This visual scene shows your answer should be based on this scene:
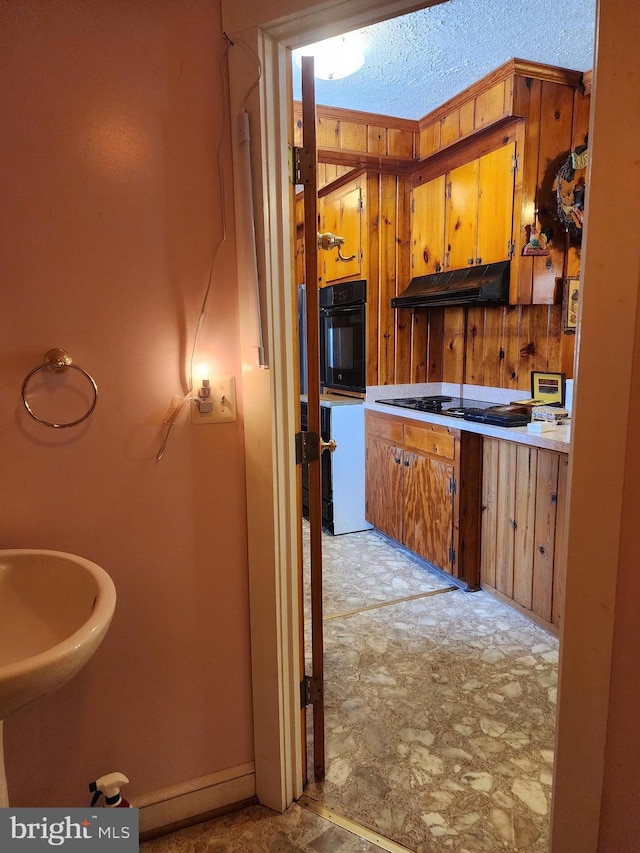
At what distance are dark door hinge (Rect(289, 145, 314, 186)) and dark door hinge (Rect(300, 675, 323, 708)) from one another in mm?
1424

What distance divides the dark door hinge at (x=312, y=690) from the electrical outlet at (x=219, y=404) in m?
0.83

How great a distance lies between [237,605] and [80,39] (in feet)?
4.75

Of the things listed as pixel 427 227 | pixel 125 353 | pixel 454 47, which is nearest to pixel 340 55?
pixel 454 47

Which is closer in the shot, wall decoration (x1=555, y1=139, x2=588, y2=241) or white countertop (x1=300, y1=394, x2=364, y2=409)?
wall decoration (x1=555, y1=139, x2=588, y2=241)

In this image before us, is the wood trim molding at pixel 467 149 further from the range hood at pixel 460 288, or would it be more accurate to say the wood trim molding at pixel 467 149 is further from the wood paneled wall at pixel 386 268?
the range hood at pixel 460 288

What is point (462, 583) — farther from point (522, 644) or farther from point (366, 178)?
point (366, 178)

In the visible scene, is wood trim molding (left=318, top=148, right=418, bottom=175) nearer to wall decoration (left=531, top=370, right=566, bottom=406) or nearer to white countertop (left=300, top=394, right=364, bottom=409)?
white countertop (left=300, top=394, right=364, bottom=409)

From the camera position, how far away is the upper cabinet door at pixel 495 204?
2691mm

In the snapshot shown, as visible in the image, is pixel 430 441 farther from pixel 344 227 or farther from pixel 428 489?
pixel 344 227

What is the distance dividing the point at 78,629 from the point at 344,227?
3.34 m

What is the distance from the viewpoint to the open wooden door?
1380 mm

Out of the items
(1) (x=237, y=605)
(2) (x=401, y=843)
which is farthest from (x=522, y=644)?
(1) (x=237, y=605)

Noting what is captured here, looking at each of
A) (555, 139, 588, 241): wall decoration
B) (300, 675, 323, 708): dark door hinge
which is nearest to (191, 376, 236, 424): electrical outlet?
(300, 675, 323, 708): dark door hinge

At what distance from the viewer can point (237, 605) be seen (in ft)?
4.82
